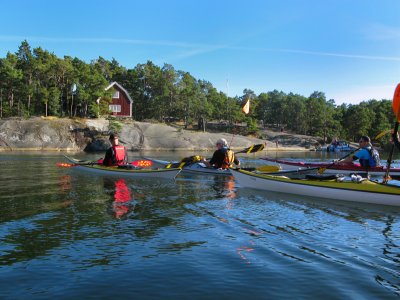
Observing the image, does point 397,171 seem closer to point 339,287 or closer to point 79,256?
point 339,287

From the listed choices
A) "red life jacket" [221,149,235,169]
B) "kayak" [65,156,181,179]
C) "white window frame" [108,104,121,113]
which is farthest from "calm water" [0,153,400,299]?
"white window frame" [108,104,121,113]

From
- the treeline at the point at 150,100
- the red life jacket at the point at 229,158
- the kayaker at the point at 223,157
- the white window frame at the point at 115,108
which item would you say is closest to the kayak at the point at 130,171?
the kayaker at the point at 223,157

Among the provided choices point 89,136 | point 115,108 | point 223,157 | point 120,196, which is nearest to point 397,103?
point 223,157

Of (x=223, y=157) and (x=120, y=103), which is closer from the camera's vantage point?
(x=223, y=157)

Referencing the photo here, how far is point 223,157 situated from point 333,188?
5738mm

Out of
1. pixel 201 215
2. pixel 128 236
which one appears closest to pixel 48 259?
pixel 128 236

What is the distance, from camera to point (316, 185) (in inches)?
451

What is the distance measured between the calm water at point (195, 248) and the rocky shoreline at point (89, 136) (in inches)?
1193

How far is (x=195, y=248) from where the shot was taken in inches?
261

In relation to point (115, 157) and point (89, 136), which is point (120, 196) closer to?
point (115, 157)

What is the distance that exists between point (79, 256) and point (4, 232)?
7.70 ft

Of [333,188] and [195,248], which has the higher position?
[333,188]

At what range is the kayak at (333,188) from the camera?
10273 millimetres

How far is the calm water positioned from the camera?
5027 millimetres
